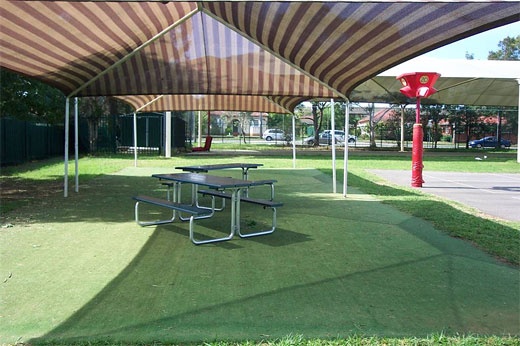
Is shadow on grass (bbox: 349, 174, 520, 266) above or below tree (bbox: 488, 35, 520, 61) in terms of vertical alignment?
below

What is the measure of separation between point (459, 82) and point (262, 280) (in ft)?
74.2

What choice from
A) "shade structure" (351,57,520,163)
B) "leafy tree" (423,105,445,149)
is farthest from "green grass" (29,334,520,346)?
"leafy tree" (423,105,445,149)

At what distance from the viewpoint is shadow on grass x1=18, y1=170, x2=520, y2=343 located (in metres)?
3.71

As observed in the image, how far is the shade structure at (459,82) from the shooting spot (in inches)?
930

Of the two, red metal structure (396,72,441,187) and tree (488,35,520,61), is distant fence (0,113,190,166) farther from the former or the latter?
tree (488,35,520,61)

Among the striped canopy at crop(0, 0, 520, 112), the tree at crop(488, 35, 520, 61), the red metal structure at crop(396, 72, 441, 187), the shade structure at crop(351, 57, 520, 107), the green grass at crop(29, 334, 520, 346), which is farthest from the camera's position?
the tree at crop(488, 35, 520, 61)

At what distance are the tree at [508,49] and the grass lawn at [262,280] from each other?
2474 inches

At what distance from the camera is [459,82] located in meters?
24.6

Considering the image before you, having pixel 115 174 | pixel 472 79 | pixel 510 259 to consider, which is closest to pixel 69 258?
pixel 510 259

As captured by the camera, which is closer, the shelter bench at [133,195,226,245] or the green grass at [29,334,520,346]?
the green grass at [29,334,520,346]

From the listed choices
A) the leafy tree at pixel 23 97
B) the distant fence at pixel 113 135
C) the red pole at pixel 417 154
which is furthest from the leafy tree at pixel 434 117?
the leafy tree at pixel 23 97

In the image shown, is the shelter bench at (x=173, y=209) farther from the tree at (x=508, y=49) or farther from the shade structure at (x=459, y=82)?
the tree at (x=508, y=49)

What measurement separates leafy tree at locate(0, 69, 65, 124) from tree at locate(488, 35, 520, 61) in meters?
61.9

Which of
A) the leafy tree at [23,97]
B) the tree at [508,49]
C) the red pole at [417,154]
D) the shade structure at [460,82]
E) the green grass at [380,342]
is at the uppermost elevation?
the tree at [508,49]
